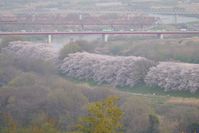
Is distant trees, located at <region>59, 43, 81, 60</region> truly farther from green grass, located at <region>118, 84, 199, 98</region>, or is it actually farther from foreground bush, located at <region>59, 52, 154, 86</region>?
green grass, located at <region>118, 84, 199, 98</region>

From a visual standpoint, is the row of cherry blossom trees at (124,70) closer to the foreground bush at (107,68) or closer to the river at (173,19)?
the foreground bush at (107,68)

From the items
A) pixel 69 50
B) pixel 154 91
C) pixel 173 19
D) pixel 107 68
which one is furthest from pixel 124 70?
pixel 173 19

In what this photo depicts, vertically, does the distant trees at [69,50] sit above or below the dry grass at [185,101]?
above

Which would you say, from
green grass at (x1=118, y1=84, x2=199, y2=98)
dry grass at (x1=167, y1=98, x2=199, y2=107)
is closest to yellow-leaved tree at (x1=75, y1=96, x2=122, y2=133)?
dry grass at (x1=167, y1=98, x2=199, y2=107)

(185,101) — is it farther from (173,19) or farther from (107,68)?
(173,19)

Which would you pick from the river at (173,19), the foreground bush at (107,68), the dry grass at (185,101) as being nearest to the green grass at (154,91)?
the foreground bush at (107,68)
